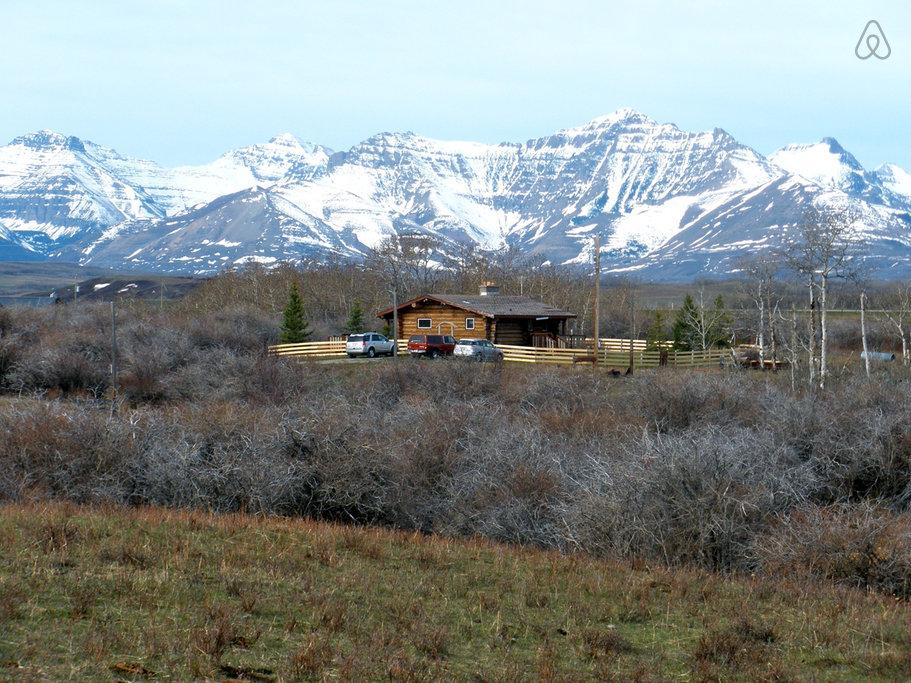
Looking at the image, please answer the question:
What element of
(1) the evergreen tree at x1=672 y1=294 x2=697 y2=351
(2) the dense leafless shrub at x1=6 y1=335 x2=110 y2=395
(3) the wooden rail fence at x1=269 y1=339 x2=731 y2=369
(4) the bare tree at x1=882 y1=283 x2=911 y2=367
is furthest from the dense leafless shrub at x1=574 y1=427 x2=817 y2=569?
(1) the evergreen tree at x1=672 y1=294 x2=697 y2=351

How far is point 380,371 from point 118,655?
35.9m

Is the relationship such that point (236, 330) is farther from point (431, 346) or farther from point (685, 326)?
point (685, 326)

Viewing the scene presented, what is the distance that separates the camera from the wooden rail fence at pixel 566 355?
51875 mm

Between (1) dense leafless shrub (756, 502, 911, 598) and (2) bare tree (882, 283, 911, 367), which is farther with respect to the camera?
(2) bare tree (882, 283, 911, 367)

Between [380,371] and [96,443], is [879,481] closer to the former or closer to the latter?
[96,443]

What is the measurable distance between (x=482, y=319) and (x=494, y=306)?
1.63m

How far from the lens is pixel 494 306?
6047 centimetres

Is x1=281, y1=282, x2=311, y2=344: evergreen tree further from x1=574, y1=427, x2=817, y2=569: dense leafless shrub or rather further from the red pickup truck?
x1=574, y1=427, x2=817, y2=569: dense leafless shrub

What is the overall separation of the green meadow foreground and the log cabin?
44.3m

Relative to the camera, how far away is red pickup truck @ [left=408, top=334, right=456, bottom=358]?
53.9m

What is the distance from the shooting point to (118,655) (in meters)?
8.98

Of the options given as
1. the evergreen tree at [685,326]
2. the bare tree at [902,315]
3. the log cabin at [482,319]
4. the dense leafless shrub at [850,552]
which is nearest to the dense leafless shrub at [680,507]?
the dense leafless shrub at [850,552]

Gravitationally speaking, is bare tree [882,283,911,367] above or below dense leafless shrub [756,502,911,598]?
above

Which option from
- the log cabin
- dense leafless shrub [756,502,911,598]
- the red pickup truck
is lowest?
dense leafless shrub [756,502,911,598]
